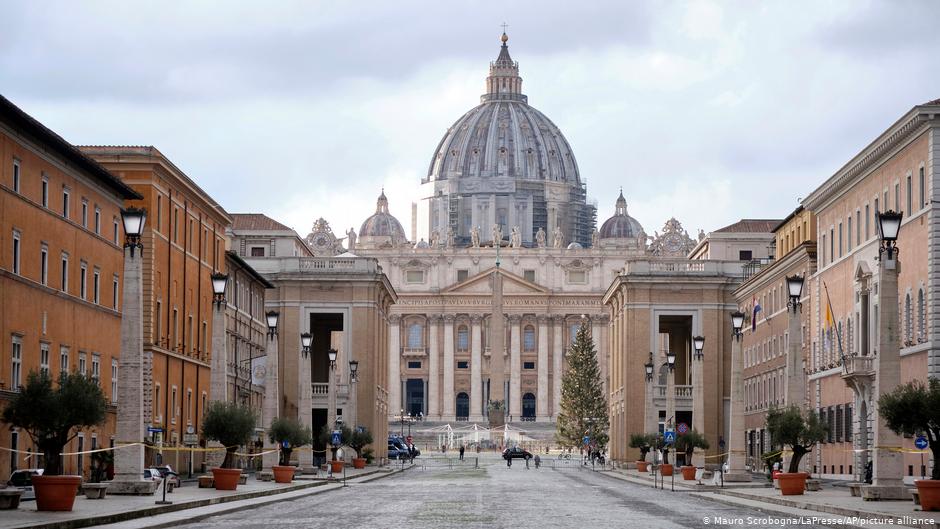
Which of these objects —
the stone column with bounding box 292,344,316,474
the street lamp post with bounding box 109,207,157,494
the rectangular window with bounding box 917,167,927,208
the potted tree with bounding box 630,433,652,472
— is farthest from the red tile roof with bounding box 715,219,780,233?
the street lamp post with bounding box 109,207,157,494

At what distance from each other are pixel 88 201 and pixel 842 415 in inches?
1315

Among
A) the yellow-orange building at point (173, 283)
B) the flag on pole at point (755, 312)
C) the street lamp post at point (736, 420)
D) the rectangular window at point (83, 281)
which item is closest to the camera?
the rectangular window at point (83, 281)

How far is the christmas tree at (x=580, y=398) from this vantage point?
568 ft

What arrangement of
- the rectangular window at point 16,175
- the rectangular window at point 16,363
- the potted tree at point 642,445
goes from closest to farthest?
the rectangular window at point 16,363
the rectangular window at point 16,175
the potted tree at point 642,445

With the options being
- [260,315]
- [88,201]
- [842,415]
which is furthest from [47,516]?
[260,315]

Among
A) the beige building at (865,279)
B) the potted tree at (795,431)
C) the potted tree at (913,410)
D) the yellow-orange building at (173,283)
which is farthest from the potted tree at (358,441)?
the potted tree at (913,410)

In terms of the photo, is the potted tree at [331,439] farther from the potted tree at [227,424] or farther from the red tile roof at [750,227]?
the red tile roof at [750,227]

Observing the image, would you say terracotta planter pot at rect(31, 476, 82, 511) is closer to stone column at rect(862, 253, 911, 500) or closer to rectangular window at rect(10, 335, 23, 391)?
rectangular window at rect(10, 335, 23, 391)

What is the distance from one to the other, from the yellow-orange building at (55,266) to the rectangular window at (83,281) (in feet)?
0.11

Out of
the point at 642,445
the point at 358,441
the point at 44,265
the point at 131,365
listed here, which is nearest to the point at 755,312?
the point at 642,445

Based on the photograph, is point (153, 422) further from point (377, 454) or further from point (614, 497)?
point (377, 454)

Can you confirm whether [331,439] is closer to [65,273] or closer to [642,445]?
[642,445]

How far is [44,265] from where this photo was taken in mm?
53781

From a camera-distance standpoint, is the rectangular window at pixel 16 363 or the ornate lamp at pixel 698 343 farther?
the ornate lamp at pixel 698 343
